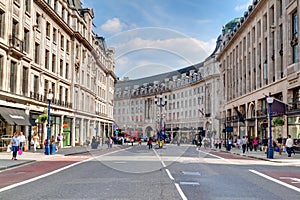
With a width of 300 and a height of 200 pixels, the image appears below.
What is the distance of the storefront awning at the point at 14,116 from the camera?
1161 inches

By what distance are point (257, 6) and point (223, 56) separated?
28.3m

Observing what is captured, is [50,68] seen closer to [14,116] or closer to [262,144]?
[14,116]

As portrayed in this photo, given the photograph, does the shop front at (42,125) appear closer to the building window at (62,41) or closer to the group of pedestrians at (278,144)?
the building window at (62,41)

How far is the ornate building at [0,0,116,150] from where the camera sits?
31.7m

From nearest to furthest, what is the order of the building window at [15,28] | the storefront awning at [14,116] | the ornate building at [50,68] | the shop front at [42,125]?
1. the storefront awning at [14,116]
2. the ornate building at [50,68]
3. the building window at [15,28]
4. the shop front at [42,125]

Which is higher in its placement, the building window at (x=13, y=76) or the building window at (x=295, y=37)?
the building window at (x=295, y=37)

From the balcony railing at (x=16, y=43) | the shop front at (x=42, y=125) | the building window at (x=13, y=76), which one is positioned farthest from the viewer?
the shop front at (x=42, y=125)

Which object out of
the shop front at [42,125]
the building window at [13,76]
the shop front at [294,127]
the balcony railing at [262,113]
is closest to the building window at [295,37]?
the shop front at [294,127]

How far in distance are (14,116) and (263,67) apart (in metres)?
31.3

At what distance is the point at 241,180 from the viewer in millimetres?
15133

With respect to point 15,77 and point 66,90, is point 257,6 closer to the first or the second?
point 66,90

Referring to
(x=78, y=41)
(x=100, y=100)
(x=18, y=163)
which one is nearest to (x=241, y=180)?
(x=18, y=163)

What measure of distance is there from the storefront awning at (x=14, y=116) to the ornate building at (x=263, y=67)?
81.7ft

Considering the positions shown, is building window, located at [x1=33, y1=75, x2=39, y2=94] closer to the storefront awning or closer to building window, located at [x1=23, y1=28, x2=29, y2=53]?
building window, located at [x1=23, y1=28, x2=29, y2=53]
